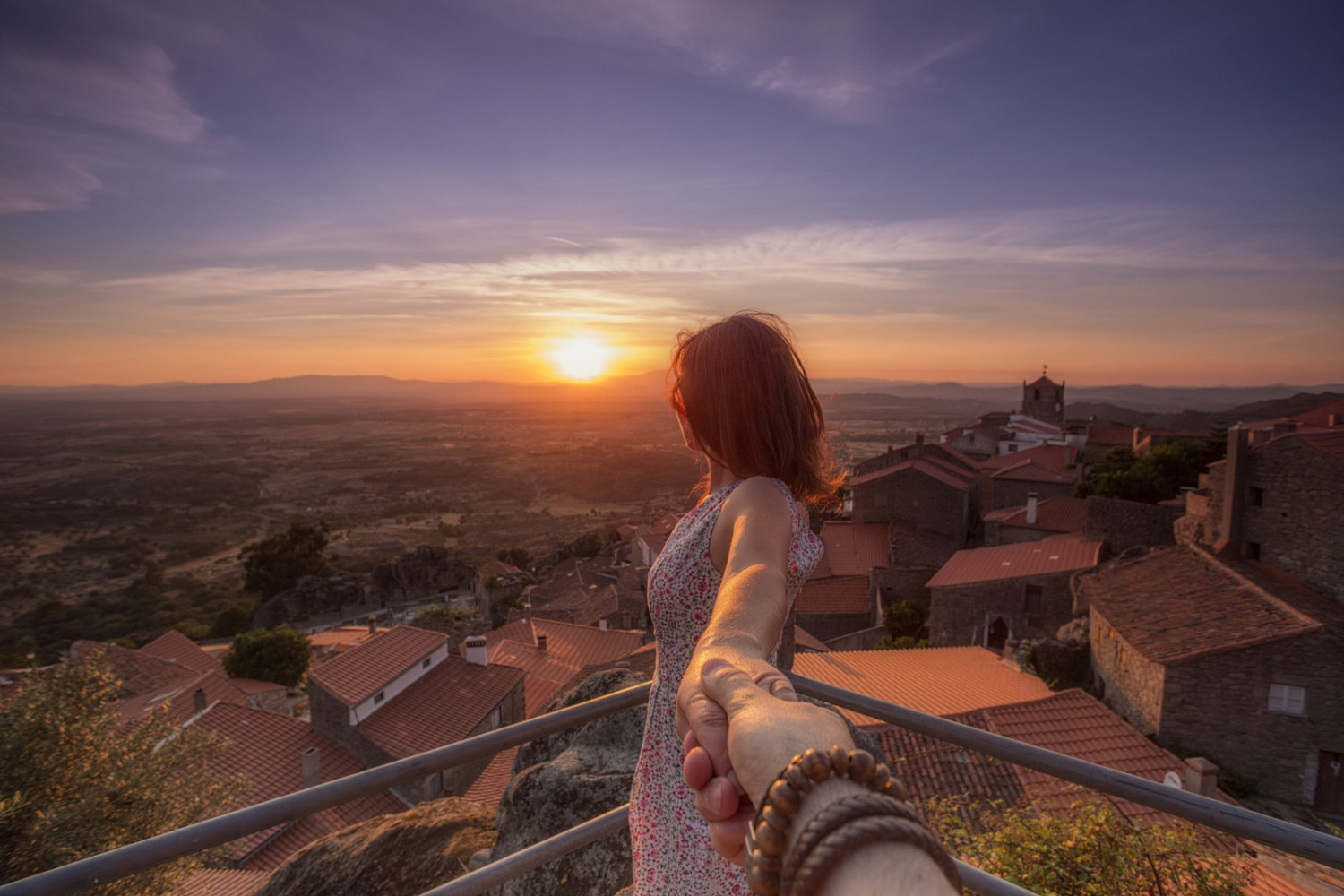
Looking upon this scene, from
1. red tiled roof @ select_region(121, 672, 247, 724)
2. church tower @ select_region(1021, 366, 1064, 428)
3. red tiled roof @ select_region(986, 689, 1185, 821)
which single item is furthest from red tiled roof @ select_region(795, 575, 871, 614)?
church tower @ select_region(1021, 366, 1064, 428)

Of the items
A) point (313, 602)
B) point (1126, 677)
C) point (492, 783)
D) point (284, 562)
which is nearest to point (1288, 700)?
point (1126, 677)

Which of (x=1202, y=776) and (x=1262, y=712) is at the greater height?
(x=1202, y=776)

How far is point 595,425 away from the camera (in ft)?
494

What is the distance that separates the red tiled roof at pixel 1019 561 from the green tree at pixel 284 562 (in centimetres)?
3714

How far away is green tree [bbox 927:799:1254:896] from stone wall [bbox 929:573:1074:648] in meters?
13.7

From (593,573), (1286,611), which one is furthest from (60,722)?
(593,573)

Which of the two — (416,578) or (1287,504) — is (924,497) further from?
(416,578)

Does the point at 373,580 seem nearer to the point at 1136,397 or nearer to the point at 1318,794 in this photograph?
the point at 1318,794

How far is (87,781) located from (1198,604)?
1653cm

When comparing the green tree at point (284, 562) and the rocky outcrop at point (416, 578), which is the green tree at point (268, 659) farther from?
the green tree at point (284, 562)

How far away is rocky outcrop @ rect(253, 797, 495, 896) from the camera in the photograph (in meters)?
3.75

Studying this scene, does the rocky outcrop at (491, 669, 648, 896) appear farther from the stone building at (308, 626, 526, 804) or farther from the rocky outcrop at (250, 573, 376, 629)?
the rocky outcrop at (250, 573, 376, 629)

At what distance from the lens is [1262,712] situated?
Result: 11.1m

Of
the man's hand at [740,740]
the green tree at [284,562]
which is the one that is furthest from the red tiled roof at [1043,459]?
the green tree at [284,562]
